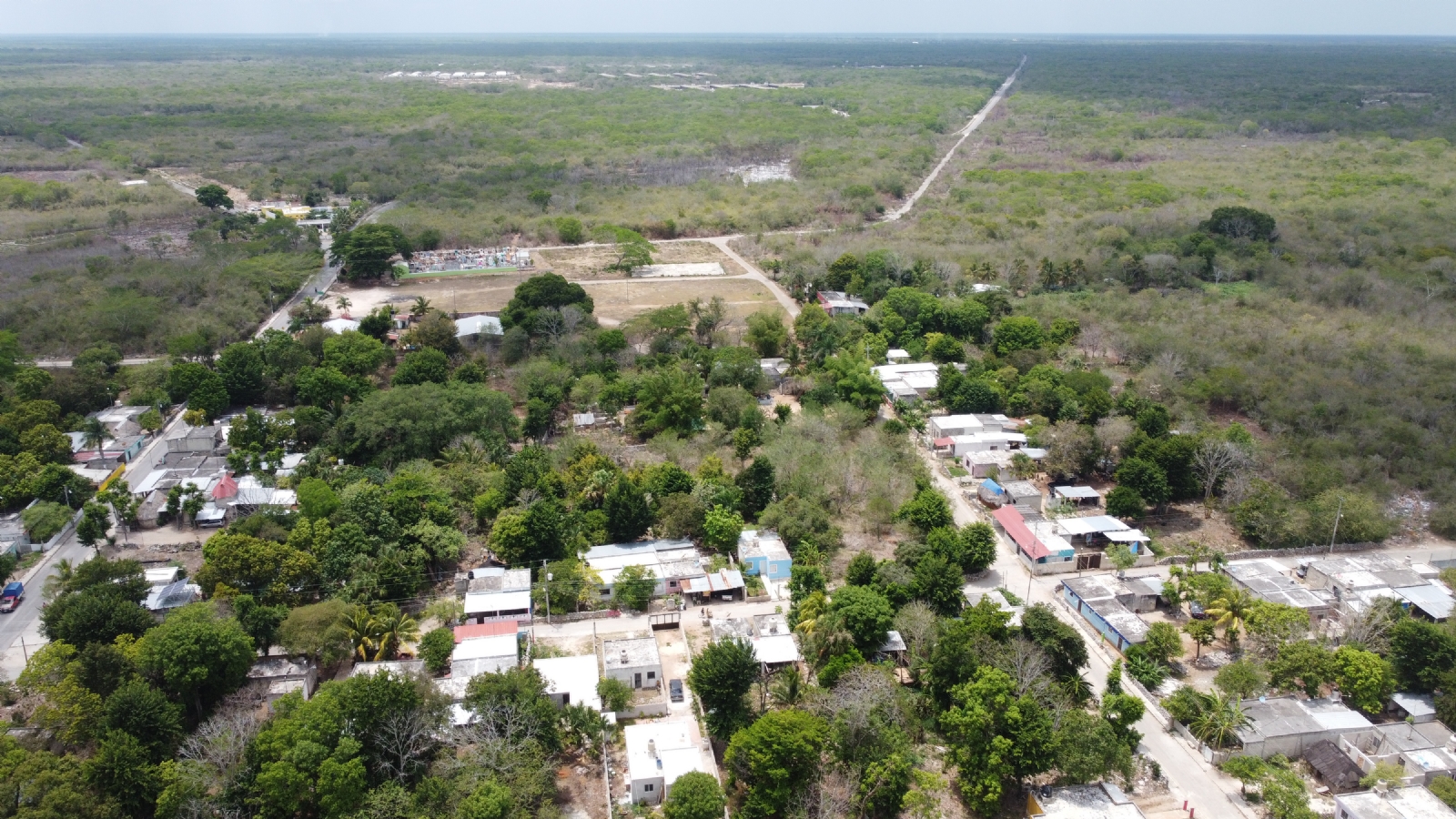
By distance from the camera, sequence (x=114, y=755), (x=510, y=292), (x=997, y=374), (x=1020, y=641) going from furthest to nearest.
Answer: (x=510, y=292) → (x=997, y=374) → (x=1020, y=641) → (x=114, y=755)

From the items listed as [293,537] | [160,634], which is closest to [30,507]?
[293,537]

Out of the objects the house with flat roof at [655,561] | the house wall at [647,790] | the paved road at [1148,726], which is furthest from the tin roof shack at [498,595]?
the paved road at [1148,726]

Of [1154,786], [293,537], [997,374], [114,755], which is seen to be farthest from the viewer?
[997,374]

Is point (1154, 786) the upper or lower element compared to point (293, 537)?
lower

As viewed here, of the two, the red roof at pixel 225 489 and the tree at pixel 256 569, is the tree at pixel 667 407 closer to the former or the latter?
the red roof at pixel 225 489

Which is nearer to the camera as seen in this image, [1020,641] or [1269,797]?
[1269,797]

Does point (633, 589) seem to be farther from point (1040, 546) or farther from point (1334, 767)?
point (1334, 767)

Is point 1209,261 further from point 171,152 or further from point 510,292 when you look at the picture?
point 171,152
